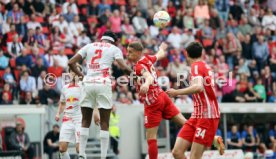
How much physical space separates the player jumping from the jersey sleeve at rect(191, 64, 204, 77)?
75.5 inches

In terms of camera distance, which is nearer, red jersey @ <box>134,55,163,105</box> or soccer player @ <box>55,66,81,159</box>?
red jersey @ <box>134,55,163,105</box>

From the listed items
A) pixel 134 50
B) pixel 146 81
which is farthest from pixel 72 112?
pixel 146 81

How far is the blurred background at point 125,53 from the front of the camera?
2834 centimetres

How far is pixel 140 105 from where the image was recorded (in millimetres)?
30188

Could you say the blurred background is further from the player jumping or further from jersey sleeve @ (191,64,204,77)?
jersey sleeve @ (191,64,204,77)

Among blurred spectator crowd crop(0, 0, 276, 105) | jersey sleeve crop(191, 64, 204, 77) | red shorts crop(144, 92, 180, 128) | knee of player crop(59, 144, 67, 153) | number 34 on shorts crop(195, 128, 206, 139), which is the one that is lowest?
knee of player crop(59, 144, 67, 153)

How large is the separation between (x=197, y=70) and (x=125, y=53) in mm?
16835

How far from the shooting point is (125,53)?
105 ft

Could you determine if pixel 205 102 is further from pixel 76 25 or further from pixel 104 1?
pixel 104 1

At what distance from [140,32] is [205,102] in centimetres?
1911

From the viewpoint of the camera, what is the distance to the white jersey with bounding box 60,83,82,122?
20641mm

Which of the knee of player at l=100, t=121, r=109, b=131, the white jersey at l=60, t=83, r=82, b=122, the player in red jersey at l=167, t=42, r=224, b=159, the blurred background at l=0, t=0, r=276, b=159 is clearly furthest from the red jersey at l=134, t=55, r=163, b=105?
the blurred background at l=0, t=0, r=276, b=159

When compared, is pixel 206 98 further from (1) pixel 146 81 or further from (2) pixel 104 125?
Answer: (2) pixel 104 125

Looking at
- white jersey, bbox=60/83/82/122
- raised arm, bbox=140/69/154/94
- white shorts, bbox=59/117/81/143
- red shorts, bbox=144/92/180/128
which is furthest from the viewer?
white jersey, bbox=60/83/82/122
